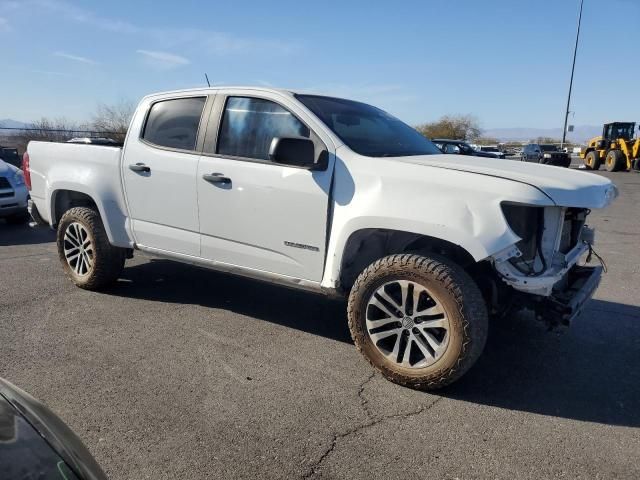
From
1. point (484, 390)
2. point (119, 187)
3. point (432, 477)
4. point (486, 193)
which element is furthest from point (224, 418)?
point (119, 187)

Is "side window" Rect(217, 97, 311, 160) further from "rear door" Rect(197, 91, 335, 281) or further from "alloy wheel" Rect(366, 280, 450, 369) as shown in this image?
"alloy wheel" Rect(366, 280, 450, 369)

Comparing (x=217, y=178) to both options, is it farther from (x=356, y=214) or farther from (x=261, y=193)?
(x=356, y=214)

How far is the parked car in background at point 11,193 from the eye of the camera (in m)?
9.00

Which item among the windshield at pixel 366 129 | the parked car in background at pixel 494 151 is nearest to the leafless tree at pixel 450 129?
the parked car in background at pixel 494 151

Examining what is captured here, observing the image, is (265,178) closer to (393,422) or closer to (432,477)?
(393,422)

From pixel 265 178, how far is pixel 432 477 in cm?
233

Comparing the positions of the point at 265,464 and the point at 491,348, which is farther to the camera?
the point at 491,348

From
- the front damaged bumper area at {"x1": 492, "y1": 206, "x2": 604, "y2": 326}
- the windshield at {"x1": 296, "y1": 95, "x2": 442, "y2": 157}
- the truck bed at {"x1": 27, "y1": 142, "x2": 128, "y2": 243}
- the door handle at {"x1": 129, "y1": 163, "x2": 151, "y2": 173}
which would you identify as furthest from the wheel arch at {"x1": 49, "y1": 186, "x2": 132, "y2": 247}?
the front damaged bumper area at {"x1": 492, "y1": 206, "x2": 604, "y2": 326}

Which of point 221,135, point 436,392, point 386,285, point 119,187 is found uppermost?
point 221,135

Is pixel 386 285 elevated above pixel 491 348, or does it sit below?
above

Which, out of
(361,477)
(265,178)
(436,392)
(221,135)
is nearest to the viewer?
(361,477)

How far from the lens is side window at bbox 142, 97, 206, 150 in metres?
4.54

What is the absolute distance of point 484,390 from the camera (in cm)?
346

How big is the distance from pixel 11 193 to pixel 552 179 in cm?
889
